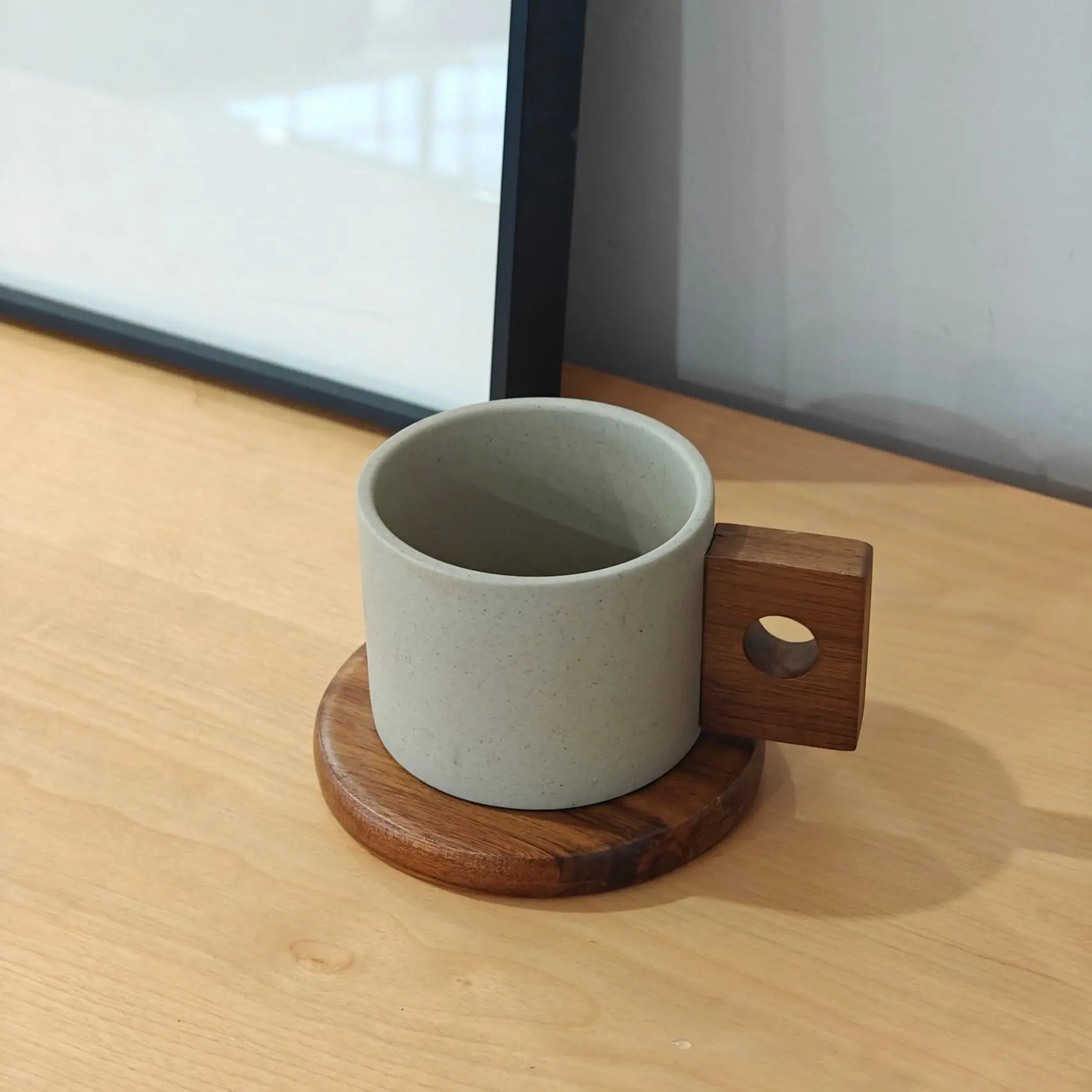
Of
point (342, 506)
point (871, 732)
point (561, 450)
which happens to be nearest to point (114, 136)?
point (342, 506)

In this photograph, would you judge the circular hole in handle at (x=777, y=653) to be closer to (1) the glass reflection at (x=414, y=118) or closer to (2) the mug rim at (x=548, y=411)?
(2) the mug rim at (x=548, y=411)

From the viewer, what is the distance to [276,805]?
0.46 metres

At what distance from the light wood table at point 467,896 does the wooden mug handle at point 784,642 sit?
47 millimetres

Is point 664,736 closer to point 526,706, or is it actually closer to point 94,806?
point 526,706

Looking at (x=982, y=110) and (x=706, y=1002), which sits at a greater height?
(x=982, y=110)

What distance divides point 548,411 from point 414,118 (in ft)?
0.67

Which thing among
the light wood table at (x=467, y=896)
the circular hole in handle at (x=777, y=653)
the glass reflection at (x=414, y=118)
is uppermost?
the glass reflection at (x=414, y=118)

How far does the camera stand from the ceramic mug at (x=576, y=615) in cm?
40

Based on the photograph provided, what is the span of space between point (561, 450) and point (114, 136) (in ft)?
1.13

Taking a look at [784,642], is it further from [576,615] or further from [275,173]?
[275,173]

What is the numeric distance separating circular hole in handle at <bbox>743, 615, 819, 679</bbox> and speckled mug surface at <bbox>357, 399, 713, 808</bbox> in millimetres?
20

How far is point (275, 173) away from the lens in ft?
2.11

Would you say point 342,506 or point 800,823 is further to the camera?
point 342,506

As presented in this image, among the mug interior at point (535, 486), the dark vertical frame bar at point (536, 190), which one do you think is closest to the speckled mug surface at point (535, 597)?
the mug interior at point (535, 486)
